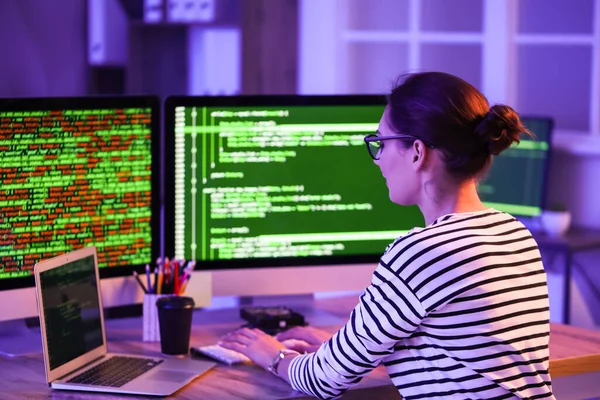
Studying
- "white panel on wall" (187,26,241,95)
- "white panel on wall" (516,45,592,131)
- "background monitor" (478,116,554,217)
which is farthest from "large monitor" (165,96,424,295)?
"white panel on wall" (187,26,241,95)

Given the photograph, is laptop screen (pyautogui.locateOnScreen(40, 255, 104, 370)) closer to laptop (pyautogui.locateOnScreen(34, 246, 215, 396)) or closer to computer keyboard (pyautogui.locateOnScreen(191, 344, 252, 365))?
laptop (pyautogui.locateOnScreen(34, 246, 215, 396))

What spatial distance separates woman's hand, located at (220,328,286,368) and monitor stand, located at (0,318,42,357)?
36 cm

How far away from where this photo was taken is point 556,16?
411 centimetres

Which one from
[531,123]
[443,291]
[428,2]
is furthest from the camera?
[428,2]

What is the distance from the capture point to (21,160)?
1.91 meters

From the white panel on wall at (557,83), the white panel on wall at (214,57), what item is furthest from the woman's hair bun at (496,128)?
the white panel on wall at (214,57)

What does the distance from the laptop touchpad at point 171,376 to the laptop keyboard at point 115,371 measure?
3 centimetres

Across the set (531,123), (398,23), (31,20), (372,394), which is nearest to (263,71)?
(398,23)

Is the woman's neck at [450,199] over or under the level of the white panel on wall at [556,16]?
under

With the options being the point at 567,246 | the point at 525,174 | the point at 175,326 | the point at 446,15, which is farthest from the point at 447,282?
the point at 446,15

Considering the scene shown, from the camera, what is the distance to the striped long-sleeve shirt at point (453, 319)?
151 cm

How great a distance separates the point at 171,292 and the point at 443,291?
71cm

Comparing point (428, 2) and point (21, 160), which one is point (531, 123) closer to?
point (428, 2)

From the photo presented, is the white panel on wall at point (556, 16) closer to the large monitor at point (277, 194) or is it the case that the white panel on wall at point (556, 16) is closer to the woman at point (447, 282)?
the large monitor at point (277, 194)
